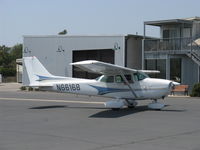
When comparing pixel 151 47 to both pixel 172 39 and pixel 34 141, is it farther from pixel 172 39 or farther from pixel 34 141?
pixel 34 141

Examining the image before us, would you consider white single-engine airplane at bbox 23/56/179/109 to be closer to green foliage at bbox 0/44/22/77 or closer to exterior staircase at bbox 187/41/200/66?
exterior staircase at bbox 187/41/200/66

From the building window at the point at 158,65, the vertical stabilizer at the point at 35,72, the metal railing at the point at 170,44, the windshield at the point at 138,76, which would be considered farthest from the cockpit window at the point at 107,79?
the building window at the point at 158,65

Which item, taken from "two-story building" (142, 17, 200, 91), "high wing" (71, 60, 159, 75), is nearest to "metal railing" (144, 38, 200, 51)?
"two-story building" (142, 17, 200, 91)

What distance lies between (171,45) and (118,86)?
55.7 ft

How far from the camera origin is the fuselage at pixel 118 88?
1934 cm

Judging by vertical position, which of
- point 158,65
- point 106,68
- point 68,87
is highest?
point 106,68

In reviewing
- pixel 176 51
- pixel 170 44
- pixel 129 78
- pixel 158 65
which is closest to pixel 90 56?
pixel 158 65

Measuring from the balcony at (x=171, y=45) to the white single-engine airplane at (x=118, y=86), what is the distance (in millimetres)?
15316

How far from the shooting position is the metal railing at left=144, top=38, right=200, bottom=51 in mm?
35156

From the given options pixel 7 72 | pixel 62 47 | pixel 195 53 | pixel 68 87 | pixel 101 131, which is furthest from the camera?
pixel 7 72

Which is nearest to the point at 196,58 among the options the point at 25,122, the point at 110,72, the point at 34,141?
the point at 110,72

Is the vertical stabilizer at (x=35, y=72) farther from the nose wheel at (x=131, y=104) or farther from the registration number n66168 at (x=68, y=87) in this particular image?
the nose wheel at (x=131, y=104)

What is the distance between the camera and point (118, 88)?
2012 centimetres

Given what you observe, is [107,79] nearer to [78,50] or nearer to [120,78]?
[120,78]
